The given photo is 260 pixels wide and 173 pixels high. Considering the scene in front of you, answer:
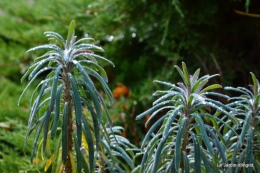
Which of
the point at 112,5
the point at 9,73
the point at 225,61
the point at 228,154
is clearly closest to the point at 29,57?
the point at 9,73

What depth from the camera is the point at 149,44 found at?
53.7 inches

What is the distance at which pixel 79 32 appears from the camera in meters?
1.51

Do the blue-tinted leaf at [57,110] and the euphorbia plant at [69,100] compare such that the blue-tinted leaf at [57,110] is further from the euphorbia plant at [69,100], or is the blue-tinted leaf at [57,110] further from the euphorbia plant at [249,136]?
the euphorbia plant at [249,136]

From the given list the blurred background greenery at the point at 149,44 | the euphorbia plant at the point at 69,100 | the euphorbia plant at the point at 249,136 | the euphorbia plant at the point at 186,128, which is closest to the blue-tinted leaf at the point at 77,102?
the euphorbia plant at the point at 69,100

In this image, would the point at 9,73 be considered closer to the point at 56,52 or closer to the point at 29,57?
the point at 29,57

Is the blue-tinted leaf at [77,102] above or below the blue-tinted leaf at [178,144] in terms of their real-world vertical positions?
above

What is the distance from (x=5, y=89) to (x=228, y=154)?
0.93 m

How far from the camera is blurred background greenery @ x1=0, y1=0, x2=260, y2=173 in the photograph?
3.98ft

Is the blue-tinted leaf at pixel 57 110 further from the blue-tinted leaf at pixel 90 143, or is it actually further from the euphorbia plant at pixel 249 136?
the euphorbia plant at pixel 249 136

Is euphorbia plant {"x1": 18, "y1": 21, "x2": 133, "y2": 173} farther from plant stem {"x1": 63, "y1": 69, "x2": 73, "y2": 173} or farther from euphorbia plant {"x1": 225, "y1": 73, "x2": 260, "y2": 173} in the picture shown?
euphorbia plant {"x1": 225, "y1": 73, "x2": 260, "y2": 173}

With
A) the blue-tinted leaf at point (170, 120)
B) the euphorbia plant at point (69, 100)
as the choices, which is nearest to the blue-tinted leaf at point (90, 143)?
the euphorbia plant at point (69, 100)

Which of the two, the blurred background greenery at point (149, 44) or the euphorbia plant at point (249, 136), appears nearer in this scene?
the euphorbia plant at point (249, 136)

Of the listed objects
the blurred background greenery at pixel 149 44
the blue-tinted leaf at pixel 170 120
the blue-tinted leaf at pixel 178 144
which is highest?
the blurred background greenery at pixel 149 44

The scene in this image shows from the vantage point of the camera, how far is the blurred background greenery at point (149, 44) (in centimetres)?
121
